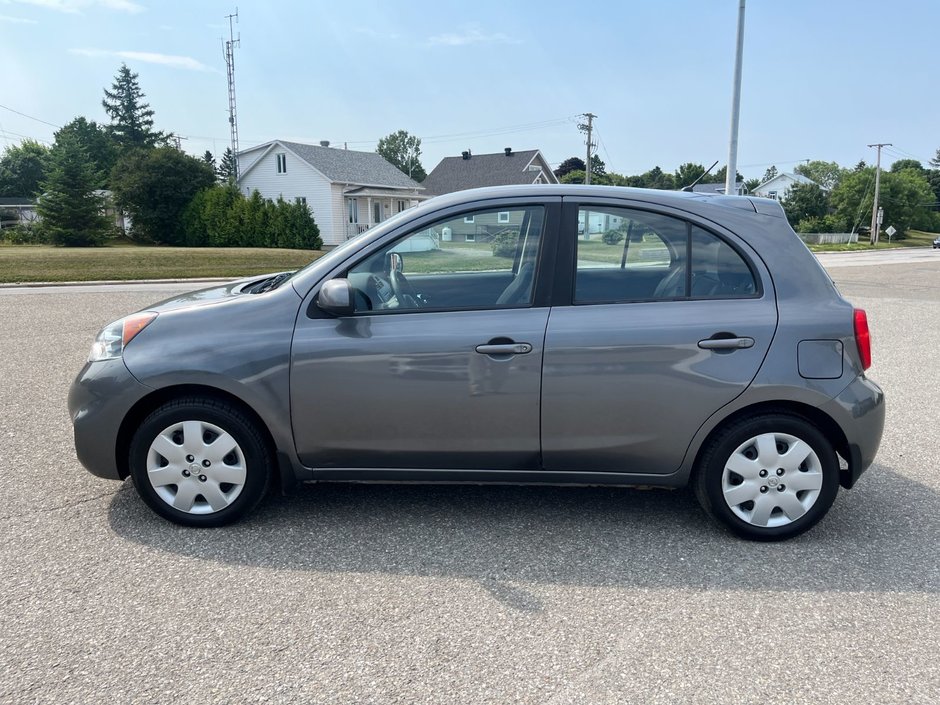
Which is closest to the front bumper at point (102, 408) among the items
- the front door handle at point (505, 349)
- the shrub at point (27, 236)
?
the front door handle at point (505, 349)

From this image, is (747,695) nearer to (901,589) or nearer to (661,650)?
(661,650)

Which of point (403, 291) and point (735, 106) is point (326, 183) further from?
point (403, 291)

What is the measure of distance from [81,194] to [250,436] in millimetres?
39857

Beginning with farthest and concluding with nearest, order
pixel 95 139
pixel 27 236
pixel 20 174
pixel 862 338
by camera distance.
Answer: pixel 20 174, pixel 95 139, pixel 27 236, pixel 862 338

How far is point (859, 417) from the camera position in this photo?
369 centimetres

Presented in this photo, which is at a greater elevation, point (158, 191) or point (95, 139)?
point (95, 139)

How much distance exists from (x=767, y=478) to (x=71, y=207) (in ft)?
134

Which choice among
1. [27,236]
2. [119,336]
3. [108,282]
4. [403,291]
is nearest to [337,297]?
[403,291]

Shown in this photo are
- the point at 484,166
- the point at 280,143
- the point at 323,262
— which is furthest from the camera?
the point at 484,166

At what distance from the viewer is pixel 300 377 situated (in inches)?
145

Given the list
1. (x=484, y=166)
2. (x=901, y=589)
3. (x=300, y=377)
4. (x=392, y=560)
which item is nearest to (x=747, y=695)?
(x=901, y=589)

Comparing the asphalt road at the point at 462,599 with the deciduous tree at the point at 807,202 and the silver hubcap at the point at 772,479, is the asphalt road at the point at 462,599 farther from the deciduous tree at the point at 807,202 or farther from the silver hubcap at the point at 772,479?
the deciduous tree at the point at 807,202

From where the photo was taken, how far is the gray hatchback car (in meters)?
3.63

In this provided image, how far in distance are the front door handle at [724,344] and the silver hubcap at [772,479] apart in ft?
1.51
